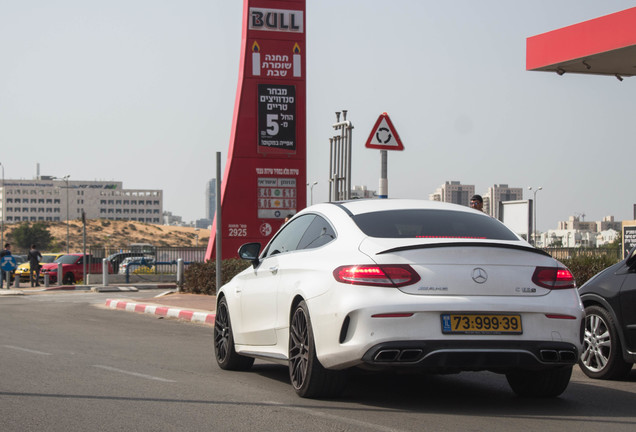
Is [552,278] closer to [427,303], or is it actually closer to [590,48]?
[427,303]

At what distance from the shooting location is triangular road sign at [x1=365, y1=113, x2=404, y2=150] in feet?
44.3

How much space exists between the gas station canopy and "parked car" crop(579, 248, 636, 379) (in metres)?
9.75

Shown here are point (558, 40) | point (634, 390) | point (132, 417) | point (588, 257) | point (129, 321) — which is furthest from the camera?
point (558, 40)

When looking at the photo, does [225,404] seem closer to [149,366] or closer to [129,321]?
[149,366]

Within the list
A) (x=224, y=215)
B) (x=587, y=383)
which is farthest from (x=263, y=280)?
(x=224, y=215)

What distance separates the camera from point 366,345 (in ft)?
20.6

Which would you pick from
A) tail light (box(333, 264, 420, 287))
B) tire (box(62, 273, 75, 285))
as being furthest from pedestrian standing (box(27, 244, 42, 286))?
tail light (box(333, 264, 420, 287))

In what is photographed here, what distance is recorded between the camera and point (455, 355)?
20.5 feet

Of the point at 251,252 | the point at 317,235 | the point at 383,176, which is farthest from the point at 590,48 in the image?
the point at 317,235

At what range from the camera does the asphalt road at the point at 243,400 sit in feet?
19.8

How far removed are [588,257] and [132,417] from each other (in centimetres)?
1080

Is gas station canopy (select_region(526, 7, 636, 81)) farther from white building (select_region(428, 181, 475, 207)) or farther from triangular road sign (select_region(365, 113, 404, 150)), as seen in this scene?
triangular road sign (select_region(365, 113, 404, 150))

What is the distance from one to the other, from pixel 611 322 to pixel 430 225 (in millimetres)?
2471

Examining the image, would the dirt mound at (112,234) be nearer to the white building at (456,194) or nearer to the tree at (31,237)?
the tree at (31,237)
